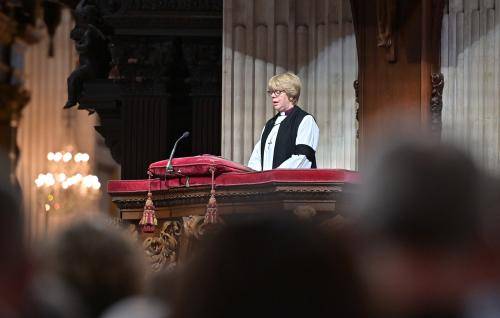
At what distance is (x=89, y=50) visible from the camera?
1446 centimetres

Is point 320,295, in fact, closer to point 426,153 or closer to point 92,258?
point 426,153

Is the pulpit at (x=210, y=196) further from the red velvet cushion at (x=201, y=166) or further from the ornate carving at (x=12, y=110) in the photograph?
the ornate carving at (x=12, y=110)

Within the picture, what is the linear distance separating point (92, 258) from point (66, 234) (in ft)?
0.36

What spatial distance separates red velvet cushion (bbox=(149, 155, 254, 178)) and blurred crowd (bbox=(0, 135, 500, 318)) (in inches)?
185

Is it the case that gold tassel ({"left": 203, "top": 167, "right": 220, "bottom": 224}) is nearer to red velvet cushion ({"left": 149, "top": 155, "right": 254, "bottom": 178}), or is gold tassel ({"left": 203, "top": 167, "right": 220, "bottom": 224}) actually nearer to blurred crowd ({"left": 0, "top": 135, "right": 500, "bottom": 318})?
red velvet cushion ({"left": 149, "top": 155, "right": 254, "bottom": 178})

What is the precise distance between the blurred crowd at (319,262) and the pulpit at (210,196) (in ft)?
13.8

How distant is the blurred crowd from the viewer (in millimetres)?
1439

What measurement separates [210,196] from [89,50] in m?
8.11

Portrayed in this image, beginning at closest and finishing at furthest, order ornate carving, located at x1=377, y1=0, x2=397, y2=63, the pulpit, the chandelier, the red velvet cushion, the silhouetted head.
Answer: the silhouetted head, the pulpit, the red velvet cushion, ornate carving, located at x1=377, y1=0, x2=397, y2=63, the chandelier

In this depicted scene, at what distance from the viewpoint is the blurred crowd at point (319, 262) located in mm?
1439

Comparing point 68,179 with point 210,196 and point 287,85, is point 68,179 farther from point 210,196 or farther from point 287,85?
point 210,196

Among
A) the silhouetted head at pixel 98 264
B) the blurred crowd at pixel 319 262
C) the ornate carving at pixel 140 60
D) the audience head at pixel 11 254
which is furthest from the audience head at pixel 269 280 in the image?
the ornate carving at pixel 140 60

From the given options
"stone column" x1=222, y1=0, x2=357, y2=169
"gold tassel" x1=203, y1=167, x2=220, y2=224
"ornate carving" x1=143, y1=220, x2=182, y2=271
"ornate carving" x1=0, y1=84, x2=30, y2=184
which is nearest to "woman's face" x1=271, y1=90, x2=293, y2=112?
"ornate carving" x1=143, y1=220, x2=182, y2=271

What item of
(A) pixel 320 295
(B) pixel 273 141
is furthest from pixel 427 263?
(B) pixel 273 141
